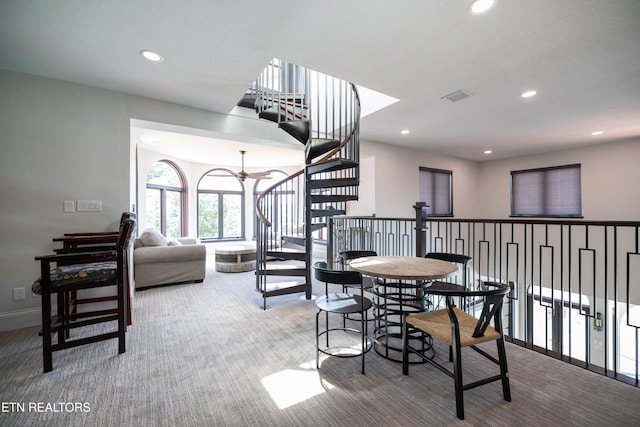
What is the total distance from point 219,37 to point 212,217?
697 cm

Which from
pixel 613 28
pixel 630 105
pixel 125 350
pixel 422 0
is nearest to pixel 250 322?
pixel 125 350

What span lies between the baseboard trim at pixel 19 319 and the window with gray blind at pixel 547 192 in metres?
9.00

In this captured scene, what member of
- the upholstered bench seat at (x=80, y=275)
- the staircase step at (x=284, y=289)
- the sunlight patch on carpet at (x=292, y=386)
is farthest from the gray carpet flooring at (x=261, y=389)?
the staircase step at (x=284, y=289)

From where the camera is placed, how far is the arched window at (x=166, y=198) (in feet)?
22.9

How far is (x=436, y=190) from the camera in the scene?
671 cm

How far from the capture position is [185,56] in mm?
2523

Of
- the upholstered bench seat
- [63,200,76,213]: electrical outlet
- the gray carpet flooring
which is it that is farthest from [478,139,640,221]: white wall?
[63,200,76,213]: electrical outlet

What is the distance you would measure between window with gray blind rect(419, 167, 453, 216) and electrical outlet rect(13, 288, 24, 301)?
22.0 feet

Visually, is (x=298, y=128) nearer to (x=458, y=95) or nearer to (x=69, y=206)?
(x=458, y=95)

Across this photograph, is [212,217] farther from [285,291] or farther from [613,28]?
[613,28]

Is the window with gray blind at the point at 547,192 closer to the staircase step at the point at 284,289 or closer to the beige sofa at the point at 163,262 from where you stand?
the staircase step at the point at 284,289

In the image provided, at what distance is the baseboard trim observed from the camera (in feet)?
9.18

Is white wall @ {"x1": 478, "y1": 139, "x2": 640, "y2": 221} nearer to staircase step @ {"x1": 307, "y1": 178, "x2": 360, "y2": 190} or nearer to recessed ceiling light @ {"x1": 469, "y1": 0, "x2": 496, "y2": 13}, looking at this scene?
staircase step @ {"x1": 307, "y1": 178, "x2": 360, "y2": 190}

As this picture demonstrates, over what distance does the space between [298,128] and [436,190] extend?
14.4 ft
